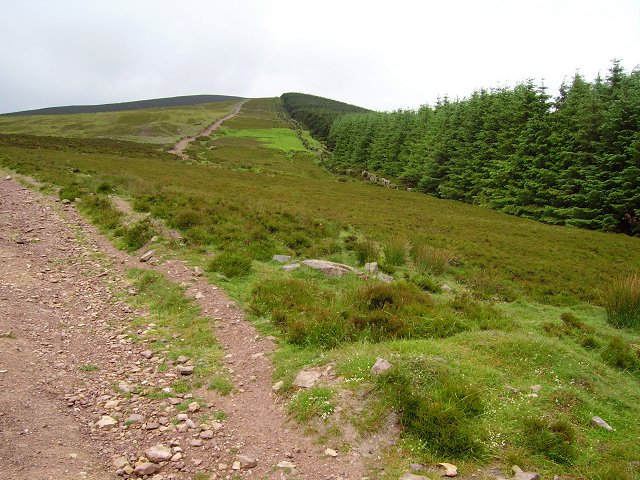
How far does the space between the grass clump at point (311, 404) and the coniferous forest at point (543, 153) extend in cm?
3034

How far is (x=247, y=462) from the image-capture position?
4605mm

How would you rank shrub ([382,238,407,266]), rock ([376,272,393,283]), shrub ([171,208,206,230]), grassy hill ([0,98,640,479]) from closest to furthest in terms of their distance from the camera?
grassy hill ([0,98,640,479]) < rock ([376,272,393,283]) < shrub ([382,238,407,266]) < shrub ([171,208,206,230])

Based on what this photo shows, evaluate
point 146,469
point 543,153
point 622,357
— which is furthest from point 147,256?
point 543,153

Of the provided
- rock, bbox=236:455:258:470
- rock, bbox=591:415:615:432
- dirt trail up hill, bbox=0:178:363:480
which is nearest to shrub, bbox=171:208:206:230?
dirt trail up hill, bbox=0:178:363:480

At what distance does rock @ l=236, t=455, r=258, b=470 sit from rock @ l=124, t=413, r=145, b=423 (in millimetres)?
1595

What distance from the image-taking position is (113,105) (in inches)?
6934

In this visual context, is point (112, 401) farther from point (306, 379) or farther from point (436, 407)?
point (436, 407)

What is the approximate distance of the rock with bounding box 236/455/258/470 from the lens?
4586 mm

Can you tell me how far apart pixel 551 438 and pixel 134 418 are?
5.34 meters

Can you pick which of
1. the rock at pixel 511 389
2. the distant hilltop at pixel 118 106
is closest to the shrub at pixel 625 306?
the rock at pixel 511 389

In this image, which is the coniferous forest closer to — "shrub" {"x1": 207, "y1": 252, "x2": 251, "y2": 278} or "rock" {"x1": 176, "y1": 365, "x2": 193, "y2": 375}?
"shrub" {"x1": 207, "y1": 252, "x2": 251, "y2": 278}

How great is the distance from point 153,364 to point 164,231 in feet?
25.3

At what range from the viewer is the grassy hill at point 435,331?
16.1 feet

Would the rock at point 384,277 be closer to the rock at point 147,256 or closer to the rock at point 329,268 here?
the rock at point 329,268
